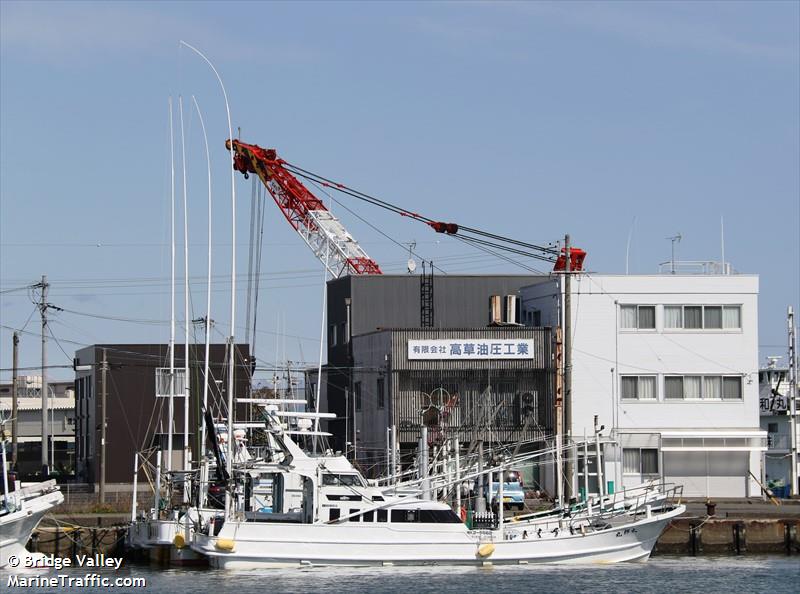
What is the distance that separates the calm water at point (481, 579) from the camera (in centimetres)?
4081

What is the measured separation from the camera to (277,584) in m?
41.2

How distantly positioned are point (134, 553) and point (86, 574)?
324cm

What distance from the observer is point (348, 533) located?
44.1 meters

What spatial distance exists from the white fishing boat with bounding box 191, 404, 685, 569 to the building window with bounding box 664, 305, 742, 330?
80.5 feet

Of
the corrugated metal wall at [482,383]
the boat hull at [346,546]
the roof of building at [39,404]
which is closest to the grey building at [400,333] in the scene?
the corrugated metal wall at [482,383]

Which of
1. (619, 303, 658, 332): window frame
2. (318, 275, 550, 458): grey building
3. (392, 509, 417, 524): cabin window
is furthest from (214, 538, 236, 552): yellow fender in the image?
(619, 303, 658, 332): window frame

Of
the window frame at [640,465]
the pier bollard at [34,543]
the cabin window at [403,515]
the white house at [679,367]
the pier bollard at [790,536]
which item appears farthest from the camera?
the white house at [679,367]

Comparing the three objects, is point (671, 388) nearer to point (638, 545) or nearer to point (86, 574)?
point (638, 545)

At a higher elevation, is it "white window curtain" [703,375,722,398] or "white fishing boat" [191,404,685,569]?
"white window curtain" [703,375,722,398]

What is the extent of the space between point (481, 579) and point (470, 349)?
26341mm

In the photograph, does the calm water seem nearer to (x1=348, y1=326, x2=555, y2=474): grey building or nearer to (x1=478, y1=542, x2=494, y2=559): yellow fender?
(x1=478, y1=542, x2=494, y2=559): yellow fender

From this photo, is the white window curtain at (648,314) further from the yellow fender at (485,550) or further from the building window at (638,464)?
the yellow fender at (485,550)

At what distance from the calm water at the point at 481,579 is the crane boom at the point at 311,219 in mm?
41910

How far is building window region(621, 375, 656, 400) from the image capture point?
68.1 meters
